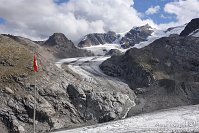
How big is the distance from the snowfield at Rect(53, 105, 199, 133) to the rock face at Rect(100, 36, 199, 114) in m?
12.0

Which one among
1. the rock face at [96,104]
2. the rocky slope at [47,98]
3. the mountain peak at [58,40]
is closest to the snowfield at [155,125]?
the rocky slope at [47,98]

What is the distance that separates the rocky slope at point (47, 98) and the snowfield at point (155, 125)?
7392 millimetres

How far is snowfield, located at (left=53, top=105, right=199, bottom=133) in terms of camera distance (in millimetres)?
46781

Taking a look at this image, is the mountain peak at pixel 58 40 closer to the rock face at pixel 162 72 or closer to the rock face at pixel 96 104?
the rock face at pixel 162 72

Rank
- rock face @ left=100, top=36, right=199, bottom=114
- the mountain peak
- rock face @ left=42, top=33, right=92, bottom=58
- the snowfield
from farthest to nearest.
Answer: the mountain peak
rock face @ left=42, top=33, right=92, bottom=58
rock face @ left=100, top=36, right=199, bottom=114
the snowfield

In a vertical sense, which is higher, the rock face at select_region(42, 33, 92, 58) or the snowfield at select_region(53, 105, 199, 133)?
the rock face at select_region(42, 33, 92, 58)

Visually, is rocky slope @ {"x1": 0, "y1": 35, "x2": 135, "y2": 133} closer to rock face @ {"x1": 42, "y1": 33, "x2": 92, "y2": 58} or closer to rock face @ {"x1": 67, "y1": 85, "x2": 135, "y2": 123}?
rock face @ {"x1": 67, "y1": 85, "x2": 135, "y2": 123}

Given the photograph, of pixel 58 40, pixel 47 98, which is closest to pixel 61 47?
pixel 58 40

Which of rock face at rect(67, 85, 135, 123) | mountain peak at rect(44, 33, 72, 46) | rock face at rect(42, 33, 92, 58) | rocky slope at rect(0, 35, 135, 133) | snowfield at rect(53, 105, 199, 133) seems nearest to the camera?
snowfield at rect(53, 105, 199, 133)

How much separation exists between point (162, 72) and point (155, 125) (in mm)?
44172

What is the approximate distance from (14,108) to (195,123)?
27478mm

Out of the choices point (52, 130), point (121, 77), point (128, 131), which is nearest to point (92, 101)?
point (52, 130)

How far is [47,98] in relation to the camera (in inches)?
2446

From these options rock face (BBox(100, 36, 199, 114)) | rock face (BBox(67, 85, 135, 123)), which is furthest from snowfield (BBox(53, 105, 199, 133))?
rock face (BBox(100, 36, 199, 114))
